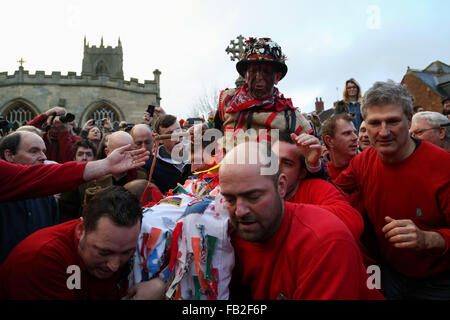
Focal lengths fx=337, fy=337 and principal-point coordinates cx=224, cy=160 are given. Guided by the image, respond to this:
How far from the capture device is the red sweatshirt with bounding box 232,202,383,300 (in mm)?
1644

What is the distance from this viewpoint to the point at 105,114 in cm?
3012

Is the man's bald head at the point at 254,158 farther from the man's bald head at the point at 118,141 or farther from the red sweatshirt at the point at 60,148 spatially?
the red sweatshirt at the point at 60,148

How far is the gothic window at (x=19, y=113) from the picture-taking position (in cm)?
2812

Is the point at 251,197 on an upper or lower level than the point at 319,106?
lower

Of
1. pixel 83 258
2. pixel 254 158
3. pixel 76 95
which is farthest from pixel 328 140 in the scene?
pixel 76 95

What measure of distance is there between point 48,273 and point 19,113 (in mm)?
31430

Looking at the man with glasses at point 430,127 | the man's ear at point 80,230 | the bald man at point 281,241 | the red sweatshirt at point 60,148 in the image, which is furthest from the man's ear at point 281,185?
the red sweatshirt at point 60,148

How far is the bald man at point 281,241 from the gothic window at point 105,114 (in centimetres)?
2966

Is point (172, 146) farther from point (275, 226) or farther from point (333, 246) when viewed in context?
point (333, 246)

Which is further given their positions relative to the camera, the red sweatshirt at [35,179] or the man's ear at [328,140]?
the man's ear at [328,140]

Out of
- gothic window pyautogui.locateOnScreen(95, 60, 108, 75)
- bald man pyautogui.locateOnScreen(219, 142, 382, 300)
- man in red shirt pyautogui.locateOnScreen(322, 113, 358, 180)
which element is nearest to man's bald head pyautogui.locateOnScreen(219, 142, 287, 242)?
bald man pyautogui.locateOnScreen(219, 142, 382, 300)

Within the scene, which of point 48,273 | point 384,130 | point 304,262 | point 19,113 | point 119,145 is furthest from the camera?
point 19,113

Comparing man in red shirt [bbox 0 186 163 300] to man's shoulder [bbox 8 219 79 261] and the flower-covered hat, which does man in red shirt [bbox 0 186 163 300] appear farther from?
the flower-covered hat

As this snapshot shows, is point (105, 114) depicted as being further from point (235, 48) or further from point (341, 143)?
point (341, 143)
